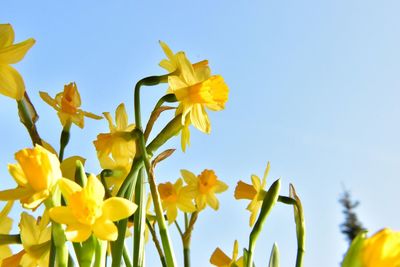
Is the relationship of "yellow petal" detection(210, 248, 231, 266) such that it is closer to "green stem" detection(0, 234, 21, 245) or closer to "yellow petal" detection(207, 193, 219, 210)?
"yellow petal" detection(207, 193, 219, 210)

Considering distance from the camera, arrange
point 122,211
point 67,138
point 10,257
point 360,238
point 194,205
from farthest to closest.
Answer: point 194,205, point 67,138, point 10,257, point 122,211, point 360,238

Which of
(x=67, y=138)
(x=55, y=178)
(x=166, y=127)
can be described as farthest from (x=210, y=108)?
(x=55, y=178)

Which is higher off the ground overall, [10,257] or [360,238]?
[360,238]

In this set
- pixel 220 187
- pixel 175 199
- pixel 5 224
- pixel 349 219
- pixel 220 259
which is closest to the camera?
pixel 5 224

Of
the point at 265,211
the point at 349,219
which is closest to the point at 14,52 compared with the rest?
the point at 265,211

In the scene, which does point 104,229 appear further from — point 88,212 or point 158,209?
point 158,209

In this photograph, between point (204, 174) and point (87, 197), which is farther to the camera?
point (204, 174)

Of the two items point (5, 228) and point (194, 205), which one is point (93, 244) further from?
point (194, 205)
